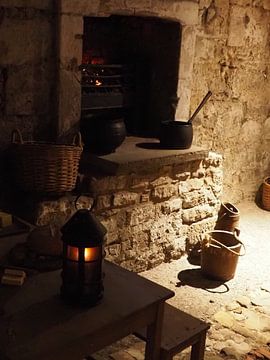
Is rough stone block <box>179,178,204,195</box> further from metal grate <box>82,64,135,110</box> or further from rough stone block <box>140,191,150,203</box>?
metal grate <box>82,64,135,110</box>

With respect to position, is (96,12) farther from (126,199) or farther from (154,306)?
(154,306)

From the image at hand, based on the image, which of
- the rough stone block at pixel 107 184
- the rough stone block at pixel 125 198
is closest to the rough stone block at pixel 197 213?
the rough stone block at pixel 125 198

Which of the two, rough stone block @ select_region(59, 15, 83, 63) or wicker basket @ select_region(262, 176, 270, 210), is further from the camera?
wicker basket @ select_region(262, 176, 270, 210)

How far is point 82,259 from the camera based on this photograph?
188 cm

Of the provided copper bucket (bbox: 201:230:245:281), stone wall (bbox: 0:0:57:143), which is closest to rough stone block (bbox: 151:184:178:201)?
copper bucket (bbox: 201:230:245:281)

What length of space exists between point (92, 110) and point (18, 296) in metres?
2.82

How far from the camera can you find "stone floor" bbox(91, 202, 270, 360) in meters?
3.03

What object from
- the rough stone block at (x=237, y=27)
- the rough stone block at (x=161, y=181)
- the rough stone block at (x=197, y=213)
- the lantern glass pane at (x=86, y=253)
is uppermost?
the rough stone block at (x=237, y=27)

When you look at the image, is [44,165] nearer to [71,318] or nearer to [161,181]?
[161,181]

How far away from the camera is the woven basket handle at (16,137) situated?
3381mm

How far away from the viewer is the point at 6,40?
3402 mm

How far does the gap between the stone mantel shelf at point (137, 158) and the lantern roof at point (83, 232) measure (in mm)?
1702

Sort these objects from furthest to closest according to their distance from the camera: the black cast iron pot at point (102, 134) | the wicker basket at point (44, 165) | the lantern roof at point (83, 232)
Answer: the black cast iron pot at point (102, 134) < the wicker basket at point (44, 165) < the lantern roof at point (83, 232)

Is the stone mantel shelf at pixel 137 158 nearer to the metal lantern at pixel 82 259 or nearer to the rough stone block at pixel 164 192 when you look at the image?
the rough stone block at pixel 164 192
